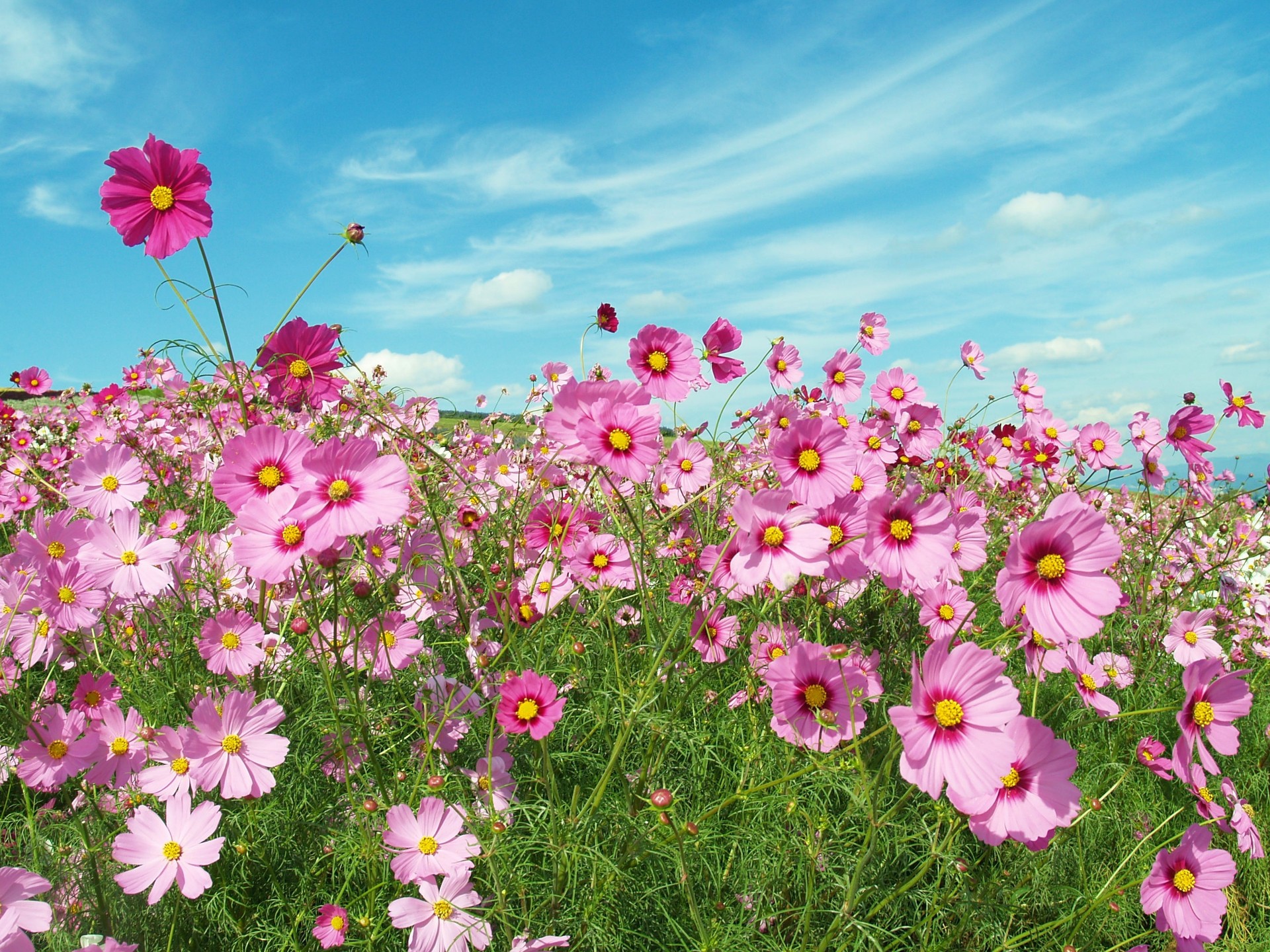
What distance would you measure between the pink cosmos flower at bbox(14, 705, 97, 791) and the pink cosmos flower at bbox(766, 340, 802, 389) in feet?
5.62

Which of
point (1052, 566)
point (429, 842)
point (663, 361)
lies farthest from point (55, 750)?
point (1052, 566)

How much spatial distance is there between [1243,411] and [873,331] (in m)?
1.14

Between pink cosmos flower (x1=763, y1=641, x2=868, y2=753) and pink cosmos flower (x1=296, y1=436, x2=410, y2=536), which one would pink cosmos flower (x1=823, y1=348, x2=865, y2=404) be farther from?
pink cosmos flower (x1=296, y1=436, x2=410, y2=536)

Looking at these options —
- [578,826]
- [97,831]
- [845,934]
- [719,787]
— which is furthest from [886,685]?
[97,831]

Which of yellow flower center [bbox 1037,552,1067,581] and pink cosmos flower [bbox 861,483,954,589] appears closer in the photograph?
yellow flower center [bbox 1037,552,1067,581]

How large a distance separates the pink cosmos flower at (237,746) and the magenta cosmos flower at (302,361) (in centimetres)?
51

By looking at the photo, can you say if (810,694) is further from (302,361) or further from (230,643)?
(230,643)

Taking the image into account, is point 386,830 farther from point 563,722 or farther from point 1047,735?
point 1047,735

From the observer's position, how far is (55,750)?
1.39m

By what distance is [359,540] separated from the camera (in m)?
1.34

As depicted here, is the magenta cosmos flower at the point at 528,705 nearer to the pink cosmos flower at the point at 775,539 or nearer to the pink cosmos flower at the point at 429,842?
the pink cosmos flower at the point at 429,842

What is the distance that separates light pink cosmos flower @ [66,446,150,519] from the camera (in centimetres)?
162

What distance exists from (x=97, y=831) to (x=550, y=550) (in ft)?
3.44

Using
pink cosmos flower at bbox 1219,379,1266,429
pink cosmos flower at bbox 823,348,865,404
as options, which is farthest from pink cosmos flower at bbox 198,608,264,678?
pink cosmos flower at bbox 1219,379,1266,429
